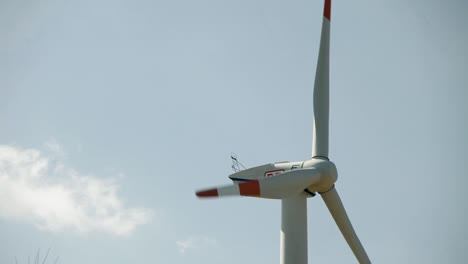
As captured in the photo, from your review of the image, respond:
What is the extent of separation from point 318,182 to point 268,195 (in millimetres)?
3233

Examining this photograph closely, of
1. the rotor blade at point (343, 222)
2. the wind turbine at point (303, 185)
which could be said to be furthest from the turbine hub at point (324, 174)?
the rotor blade at point (343, 222)

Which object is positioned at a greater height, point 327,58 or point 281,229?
point 327,58

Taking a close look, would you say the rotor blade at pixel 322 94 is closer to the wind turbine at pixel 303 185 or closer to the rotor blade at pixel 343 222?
the wind turbine at pixel 303 185

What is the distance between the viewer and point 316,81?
27.6m

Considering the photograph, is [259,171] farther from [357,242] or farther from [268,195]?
[357,242]

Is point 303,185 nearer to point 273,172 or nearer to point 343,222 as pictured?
point 273,172

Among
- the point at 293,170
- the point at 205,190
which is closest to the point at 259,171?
the point at 293,170

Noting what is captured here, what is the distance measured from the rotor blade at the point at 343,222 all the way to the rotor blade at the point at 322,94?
2.27 meters

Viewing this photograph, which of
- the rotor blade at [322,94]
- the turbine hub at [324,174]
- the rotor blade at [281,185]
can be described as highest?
the rotor blade at [322,94]

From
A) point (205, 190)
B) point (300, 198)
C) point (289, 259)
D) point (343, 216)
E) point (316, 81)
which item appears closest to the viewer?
point (205, 190)

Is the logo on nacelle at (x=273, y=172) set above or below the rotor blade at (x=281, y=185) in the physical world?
above

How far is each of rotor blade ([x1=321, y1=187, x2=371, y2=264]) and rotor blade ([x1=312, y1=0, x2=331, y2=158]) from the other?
2.27 m

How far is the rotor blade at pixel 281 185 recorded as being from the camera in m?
21.8

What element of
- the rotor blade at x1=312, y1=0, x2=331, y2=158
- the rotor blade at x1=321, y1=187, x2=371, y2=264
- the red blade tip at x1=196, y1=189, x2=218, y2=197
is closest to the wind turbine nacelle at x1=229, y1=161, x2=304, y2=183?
the rotor blade at x1=312, y1=0, x2=331, y2=158
